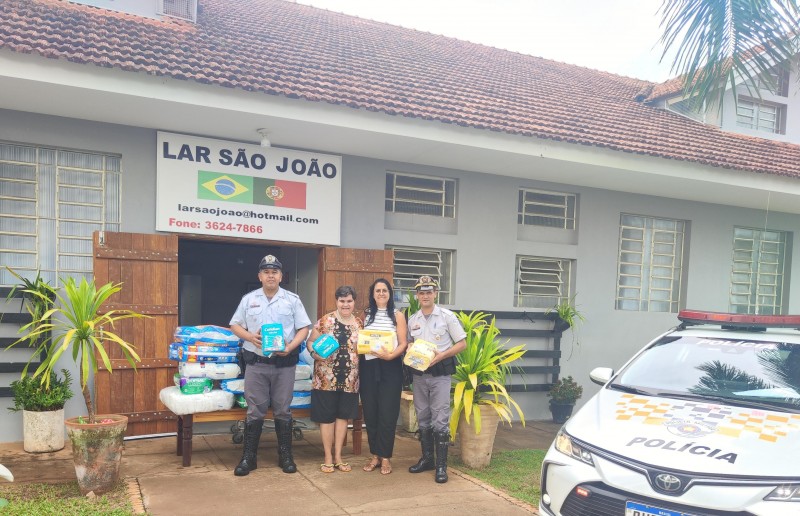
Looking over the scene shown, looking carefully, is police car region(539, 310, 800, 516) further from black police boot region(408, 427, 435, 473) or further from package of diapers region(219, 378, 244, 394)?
package of diapers region(219, 378, 244, 394)

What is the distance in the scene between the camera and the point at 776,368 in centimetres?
405

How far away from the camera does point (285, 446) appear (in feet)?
17.6

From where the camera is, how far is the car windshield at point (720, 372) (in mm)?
3840

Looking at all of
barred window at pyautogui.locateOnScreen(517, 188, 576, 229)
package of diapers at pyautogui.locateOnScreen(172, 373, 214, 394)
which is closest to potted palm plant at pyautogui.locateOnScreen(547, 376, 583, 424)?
barred window at pyautogui.locateOnScreen(517, 188, 576, 229)

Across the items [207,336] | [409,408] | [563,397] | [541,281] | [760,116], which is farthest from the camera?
[760,116]

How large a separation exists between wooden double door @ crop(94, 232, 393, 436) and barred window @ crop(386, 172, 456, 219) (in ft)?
10.2

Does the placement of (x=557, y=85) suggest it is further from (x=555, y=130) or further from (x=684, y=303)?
(x=684, y=303)

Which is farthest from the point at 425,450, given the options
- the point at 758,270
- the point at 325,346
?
the point at 758,270

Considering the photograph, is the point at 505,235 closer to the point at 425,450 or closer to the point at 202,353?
the point at 425,450

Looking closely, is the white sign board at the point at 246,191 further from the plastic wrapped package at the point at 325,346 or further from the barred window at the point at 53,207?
the plastic wrapped package at the point at 325,346

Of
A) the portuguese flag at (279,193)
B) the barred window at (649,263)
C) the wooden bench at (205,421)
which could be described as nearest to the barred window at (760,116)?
the barred window at (649,263)

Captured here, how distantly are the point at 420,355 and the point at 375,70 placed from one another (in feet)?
15.3

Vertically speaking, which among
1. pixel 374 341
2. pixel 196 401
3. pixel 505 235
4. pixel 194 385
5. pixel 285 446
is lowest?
pixel 285 446

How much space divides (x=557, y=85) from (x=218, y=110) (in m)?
6.86
